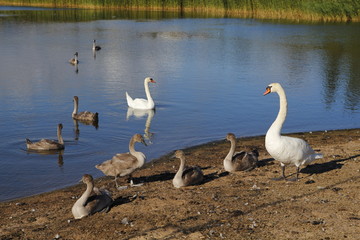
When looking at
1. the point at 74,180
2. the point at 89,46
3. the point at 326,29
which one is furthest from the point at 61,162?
the point at 326,29

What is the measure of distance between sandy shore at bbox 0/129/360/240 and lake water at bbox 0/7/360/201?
2.34m

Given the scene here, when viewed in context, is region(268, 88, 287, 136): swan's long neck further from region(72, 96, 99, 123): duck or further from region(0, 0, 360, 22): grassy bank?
region(0, 0, 360, 22): grassy bank

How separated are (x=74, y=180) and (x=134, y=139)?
2.05 metres

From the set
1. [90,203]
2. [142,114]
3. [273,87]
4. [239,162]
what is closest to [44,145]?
[142,114]

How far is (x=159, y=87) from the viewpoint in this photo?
25.2 metres

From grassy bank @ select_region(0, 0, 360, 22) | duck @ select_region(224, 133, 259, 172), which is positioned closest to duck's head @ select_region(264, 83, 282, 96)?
duck @ select_region(224, 133, 259, 172)

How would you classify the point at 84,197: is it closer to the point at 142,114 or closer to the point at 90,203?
the point at 90,203

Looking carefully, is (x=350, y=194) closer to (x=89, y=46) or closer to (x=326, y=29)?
(x=89, y=46)

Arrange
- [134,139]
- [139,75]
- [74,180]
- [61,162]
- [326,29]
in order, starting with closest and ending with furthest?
[134,139]
[74,180]
[61,162]
[139,75]
[326,29]

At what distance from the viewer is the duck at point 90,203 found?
29.0ft

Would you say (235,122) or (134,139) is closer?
(134,139)

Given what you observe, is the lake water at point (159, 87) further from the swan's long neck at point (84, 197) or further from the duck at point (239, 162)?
the duck at point (239, 162)

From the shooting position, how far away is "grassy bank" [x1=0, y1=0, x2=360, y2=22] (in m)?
57.8

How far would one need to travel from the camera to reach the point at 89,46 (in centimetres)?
4066
